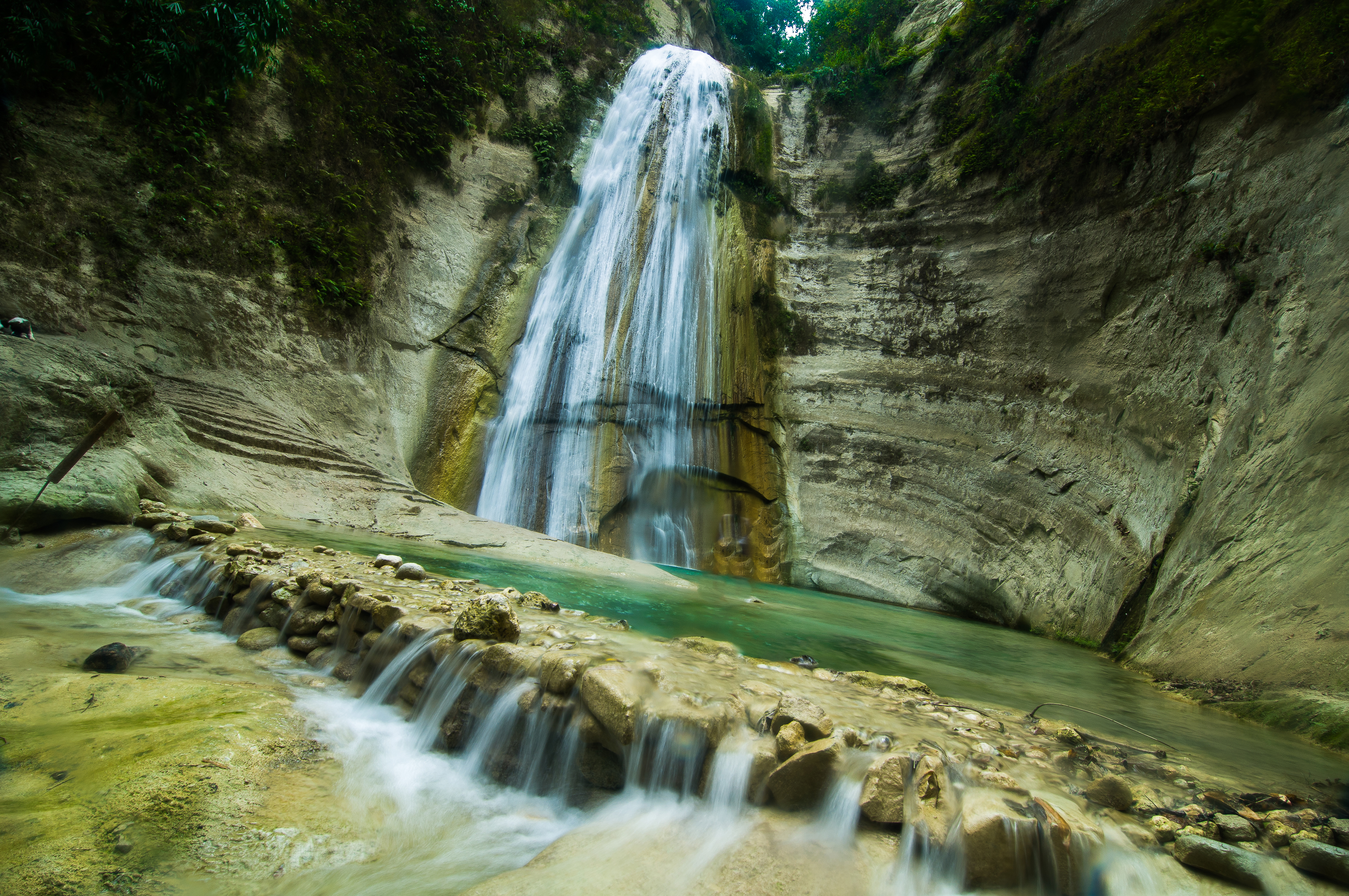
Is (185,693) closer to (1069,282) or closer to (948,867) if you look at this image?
(948,867)

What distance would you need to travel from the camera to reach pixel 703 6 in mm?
19672

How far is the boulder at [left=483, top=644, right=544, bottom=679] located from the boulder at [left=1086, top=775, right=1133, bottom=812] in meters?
2.31

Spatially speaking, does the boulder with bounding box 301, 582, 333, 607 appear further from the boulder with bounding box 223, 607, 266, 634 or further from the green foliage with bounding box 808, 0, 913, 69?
the green foliage with bounding box 808, 0, 913, 69

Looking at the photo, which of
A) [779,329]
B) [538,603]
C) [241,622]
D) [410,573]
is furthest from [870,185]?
[241,622]

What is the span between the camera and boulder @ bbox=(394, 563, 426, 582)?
441 cm

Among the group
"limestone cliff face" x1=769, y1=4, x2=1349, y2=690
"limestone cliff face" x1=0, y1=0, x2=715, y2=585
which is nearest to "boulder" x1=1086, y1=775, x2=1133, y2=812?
"limestone cliff face" x1=769, y1=4, x2=1349, y2=690

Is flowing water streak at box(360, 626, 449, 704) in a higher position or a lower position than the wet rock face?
lower

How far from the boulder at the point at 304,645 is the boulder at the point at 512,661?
1328 millimetres

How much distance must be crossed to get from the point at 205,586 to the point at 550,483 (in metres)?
6.97

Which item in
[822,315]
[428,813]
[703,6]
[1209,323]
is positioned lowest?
[428,813]

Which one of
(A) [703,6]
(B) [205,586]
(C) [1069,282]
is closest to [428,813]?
(B) [205,586]

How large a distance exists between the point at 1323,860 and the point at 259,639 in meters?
4.79

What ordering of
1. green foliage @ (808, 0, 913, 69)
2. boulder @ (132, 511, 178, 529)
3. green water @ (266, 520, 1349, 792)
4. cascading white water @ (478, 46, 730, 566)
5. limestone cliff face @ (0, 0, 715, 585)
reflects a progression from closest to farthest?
green water @ (266, 520, 1349, 792), boulder @ (132, 511, 178, 529), limestone cliff face @ (0, 0, 715, 585), cascading white water @ (478, 46, 730, 566), green foliage @ (808, 0, 913, 69)

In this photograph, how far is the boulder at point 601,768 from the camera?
246 centimetres
